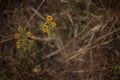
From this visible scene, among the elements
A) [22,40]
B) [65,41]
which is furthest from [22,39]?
[65,41]

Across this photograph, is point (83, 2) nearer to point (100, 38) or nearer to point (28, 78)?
point (100, 38)

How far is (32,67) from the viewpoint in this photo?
2.24 m

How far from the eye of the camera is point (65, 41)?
91.8 inches

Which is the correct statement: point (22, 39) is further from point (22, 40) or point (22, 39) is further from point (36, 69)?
point (36, 69)

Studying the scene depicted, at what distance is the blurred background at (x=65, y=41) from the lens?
2215 mm

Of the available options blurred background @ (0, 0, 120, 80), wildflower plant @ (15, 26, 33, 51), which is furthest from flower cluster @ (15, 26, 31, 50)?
blurred background @ (0, 0, 120, 80)

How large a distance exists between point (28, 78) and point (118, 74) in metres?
0.88

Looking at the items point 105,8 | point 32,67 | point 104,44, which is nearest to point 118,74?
point 104,44

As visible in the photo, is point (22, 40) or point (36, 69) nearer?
→ point (22, 40)

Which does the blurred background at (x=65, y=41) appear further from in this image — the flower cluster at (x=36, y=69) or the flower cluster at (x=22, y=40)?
the flower cluster at (x=22, y=40)

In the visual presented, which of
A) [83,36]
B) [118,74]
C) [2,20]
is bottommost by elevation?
[118,74]

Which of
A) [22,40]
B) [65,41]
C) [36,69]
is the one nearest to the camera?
[22,40]

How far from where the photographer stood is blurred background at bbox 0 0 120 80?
221 cm

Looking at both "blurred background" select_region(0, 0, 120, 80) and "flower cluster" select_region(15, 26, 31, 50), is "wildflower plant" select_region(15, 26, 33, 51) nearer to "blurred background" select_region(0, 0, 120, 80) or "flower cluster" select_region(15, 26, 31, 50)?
"flower cluster" select_region(15, 26, 31, 50)
